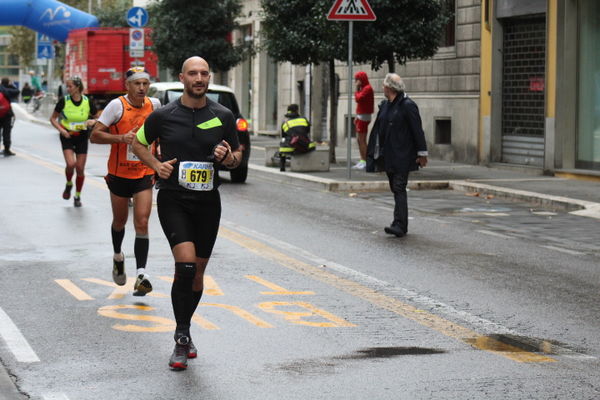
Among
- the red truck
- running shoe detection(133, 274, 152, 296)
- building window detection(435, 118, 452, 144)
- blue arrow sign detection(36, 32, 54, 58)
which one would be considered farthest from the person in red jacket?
blue arrow sign detection(36, 32, 54, 58)

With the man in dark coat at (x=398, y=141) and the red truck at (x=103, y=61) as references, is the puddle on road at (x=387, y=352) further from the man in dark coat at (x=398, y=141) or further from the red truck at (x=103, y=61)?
the red truck at (x=103, y=61)

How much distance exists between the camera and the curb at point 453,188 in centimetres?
1650

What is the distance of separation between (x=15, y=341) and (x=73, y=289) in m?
2.05

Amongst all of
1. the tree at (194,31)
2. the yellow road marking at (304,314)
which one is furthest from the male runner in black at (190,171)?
the tree at (194,31)

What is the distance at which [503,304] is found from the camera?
910 cm

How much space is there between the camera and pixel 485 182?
20.3 m

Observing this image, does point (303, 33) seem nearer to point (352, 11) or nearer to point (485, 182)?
point (352, 11)

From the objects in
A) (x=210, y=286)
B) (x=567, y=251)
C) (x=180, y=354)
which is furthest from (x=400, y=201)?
(x=180, y=354)

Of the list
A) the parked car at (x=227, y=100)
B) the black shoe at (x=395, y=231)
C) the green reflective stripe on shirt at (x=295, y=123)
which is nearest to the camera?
the black shoe at (x=395, y=231)

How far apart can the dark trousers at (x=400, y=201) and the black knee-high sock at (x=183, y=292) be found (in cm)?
660

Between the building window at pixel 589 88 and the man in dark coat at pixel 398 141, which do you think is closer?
the man in dark coat at pixel 398 141

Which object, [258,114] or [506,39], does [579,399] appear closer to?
[506,39]

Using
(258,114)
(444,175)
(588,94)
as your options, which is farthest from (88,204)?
(258,114)

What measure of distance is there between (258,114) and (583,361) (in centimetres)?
3461
